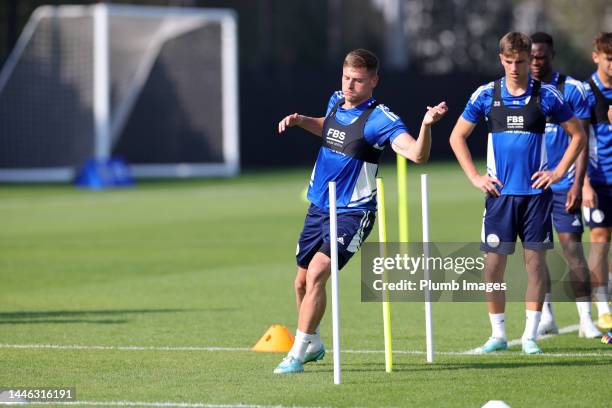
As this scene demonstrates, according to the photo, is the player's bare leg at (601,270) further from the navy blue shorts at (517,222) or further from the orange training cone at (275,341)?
the orange training cone at (275,341)

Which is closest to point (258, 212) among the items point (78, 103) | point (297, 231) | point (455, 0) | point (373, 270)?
point (297, 231)

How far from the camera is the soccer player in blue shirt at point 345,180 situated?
8.59 metres

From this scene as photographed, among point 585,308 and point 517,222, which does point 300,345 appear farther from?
point 585,308

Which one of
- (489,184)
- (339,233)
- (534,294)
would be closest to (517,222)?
(489,184)

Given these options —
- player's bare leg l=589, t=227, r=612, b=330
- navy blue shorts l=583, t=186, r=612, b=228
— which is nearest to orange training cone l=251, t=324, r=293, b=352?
player's bare leg l=589, t=227, r=612, b=330

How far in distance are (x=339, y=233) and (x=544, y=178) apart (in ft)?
5.46

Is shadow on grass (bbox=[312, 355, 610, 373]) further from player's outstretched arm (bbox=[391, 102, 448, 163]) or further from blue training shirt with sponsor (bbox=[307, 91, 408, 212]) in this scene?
player's outstretched arm (bbox=[391, 102, 448, 163])

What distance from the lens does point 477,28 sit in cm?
5278

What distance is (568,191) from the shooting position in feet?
34.3

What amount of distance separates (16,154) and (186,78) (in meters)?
5.57

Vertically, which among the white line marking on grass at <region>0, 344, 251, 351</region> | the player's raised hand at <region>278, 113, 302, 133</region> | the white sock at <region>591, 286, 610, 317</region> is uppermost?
the player's raised hand at <region>278, 113, 302, 133</region>

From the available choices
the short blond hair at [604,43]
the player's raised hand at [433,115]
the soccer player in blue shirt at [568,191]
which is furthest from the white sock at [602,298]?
the player's raised hand at [433,115]

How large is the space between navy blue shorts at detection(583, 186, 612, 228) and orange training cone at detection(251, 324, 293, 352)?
278cm

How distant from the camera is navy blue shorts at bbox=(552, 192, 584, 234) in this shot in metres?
10.4
